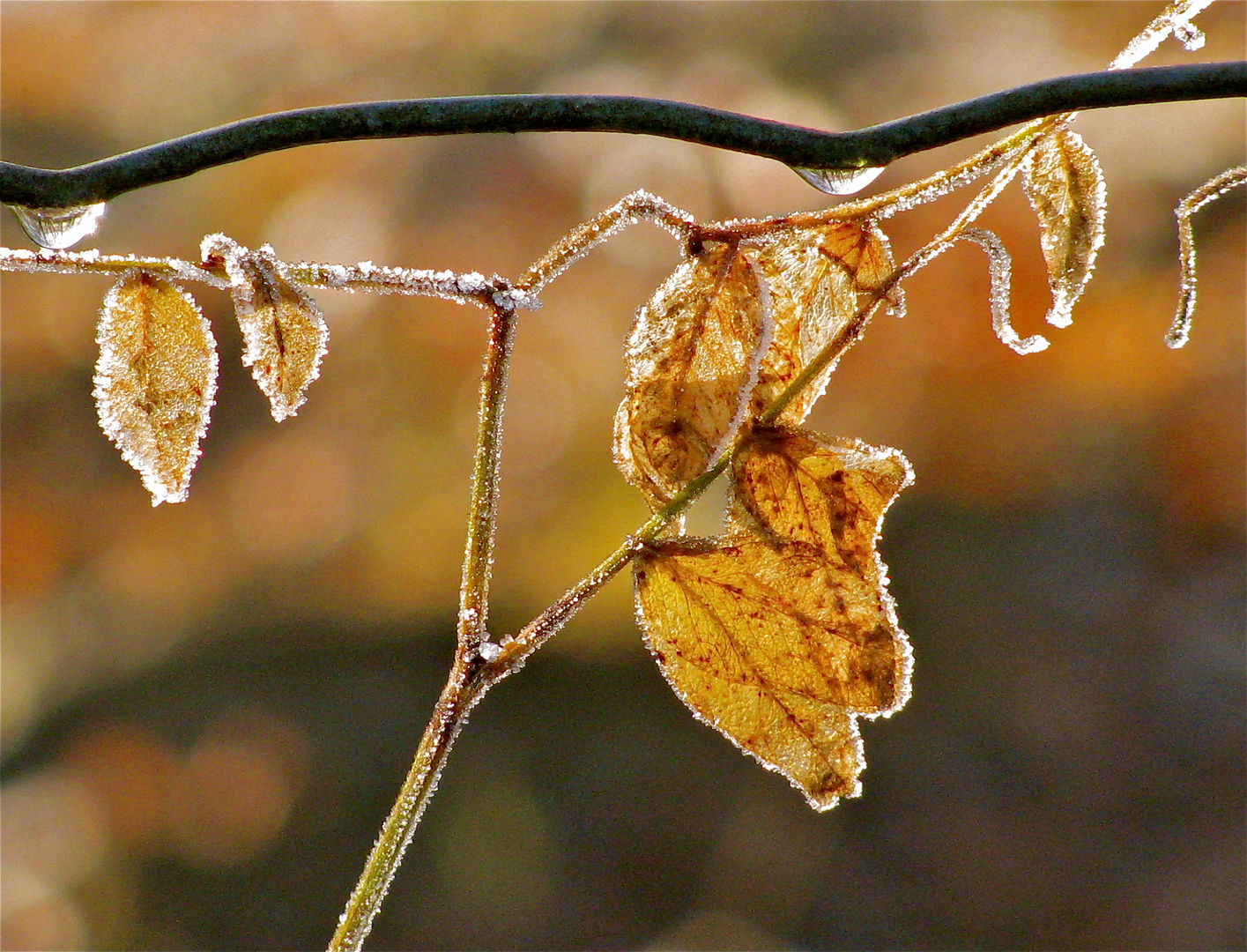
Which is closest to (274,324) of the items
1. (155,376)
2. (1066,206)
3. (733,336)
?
(155,376)

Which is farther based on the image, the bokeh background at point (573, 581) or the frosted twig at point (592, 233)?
the bokeh background at point (573, 581)

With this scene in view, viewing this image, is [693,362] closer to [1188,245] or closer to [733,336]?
[733,336]

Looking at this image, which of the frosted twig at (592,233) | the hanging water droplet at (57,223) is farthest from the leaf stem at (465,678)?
the hanging water droplet at (57,223)

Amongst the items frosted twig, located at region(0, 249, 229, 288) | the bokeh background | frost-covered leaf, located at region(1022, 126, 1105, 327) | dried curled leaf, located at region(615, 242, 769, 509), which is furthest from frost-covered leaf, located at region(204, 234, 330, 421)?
the bokeh background

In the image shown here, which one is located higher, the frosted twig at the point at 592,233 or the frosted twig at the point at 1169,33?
the frosted twig at the point at 1169,33

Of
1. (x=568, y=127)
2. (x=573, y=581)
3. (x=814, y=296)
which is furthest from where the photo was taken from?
(x=573, y=581)

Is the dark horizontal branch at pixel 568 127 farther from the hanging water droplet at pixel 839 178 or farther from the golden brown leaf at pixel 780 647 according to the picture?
the golden brown leaf at pixel 780 647
